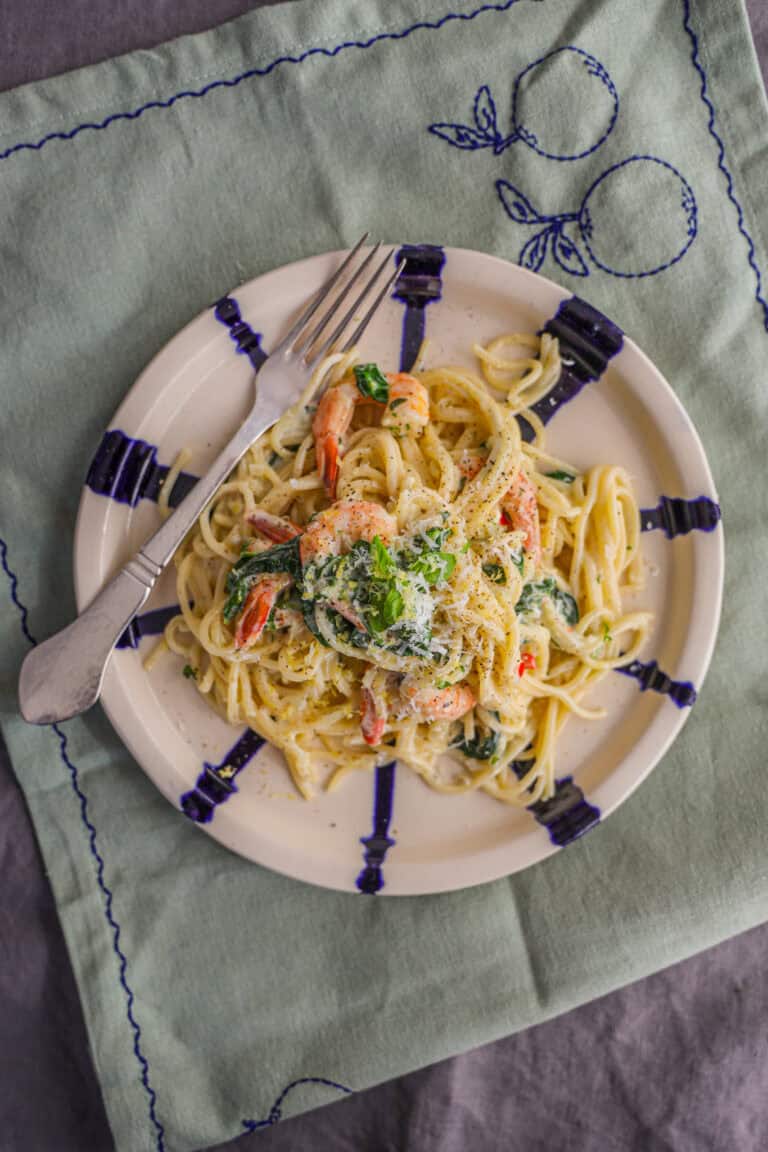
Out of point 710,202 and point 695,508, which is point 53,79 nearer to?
point 710,202

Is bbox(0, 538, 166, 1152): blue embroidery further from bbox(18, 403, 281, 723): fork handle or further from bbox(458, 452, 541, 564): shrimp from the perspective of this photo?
bbox(458, 452, 541, 564): shrimp

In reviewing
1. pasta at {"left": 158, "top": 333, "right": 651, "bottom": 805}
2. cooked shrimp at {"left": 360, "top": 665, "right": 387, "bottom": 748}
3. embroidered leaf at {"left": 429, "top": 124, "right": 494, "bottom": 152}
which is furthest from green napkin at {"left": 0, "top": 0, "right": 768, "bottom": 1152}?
cooked shrimp at {"left": 360, "top": 665, "right": 387, "bottom": 748}

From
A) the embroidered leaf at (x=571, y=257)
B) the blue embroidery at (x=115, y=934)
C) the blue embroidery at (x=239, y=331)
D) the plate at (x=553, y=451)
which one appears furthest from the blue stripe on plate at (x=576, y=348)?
the blue embroidery at (x=115, y=934)

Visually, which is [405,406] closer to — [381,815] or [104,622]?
[104,622]

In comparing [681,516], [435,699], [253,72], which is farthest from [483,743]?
[253,72]

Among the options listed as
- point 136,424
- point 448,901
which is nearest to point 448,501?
point 136,424

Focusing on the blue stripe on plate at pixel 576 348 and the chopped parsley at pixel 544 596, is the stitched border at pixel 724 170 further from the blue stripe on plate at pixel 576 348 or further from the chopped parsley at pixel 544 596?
the chopped parsley at pixel 544 596

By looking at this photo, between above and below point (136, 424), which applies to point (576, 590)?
above

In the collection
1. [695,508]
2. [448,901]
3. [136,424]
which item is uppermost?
[695,508]
